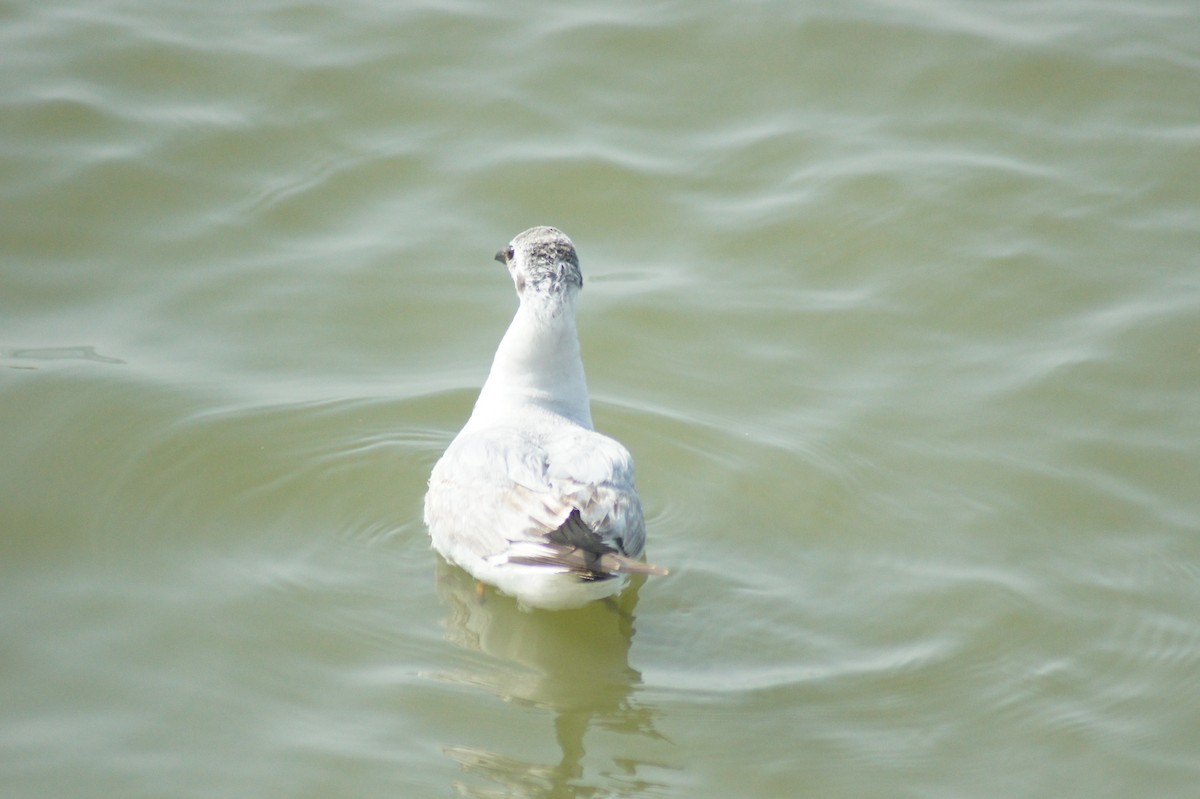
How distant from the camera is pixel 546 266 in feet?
23.5

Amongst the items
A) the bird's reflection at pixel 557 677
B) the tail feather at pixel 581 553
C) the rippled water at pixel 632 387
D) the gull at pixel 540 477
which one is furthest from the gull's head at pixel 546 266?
the tail feather at pixel 581 553

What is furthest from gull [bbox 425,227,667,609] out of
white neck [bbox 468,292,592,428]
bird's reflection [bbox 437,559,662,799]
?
bird's reflection [bbox 437,559,662,799]

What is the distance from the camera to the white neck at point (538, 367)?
23.4ft

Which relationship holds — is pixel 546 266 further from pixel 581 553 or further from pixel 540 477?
pixel 581 553

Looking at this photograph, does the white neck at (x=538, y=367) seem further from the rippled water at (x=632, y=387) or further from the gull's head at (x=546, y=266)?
the rippled water at (x=632, y=387)

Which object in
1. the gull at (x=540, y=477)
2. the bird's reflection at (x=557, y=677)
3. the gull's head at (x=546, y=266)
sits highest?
the gull's head at (x=546, y=266)

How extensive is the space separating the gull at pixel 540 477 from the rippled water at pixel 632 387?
38cm

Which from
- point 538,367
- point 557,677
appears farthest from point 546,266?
point 557,677

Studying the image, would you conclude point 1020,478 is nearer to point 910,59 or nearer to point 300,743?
point 300,743

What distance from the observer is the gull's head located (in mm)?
7164

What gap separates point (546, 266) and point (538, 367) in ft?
1.65

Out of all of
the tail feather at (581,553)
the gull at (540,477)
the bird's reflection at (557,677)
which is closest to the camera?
the bird's reflection at (557,677)

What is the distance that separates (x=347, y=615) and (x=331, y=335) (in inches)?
110

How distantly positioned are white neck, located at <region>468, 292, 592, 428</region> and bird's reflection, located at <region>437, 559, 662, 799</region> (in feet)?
2.91
